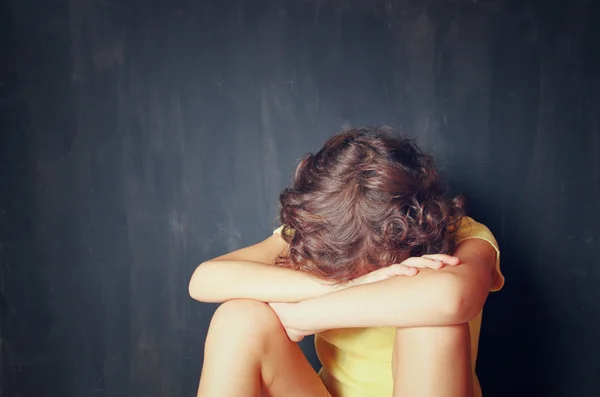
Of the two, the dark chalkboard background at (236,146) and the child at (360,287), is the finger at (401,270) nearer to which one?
the child at (360,287)

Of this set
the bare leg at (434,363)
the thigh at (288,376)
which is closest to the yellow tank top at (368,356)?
the thigh at (288,376)

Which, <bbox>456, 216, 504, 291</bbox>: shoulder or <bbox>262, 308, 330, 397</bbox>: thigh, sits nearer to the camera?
<bbox>262, 308, 330, 397</bbox>: thigh

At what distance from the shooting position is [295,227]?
3.54 ft

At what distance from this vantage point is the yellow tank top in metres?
1.10

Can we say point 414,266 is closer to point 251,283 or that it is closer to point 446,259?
point 446,259

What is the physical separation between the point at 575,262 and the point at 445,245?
712mm

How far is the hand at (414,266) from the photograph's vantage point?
941 millimetres

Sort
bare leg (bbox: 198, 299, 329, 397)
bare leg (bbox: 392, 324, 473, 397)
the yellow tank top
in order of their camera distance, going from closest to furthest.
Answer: bare leg (bbox: 392, 324, 473, 397) → bare leg (bbox: 198, 299, 329, 397) → the yellow tank top

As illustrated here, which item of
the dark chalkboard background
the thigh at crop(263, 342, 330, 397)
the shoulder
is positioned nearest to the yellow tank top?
→ the shoulder

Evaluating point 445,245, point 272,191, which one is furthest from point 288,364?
point 272,191

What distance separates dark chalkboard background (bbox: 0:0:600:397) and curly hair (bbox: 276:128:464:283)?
51cm

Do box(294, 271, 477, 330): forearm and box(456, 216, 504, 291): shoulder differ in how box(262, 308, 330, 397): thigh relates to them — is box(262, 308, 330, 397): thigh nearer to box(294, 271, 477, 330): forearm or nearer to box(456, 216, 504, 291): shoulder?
box(294, 271, 477, 330): forearm

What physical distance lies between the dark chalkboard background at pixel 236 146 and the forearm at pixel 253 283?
0.52m

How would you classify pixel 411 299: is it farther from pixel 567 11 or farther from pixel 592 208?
pixel 567 11
